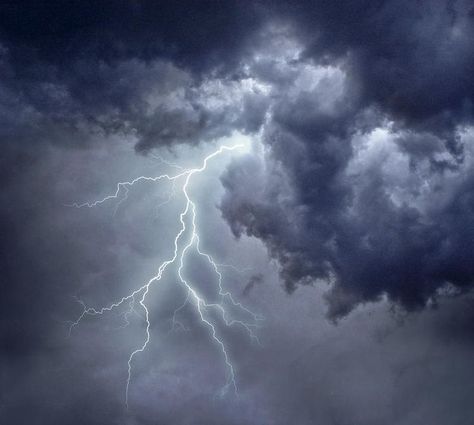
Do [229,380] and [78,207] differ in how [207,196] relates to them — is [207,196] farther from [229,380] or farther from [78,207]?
[229,380]

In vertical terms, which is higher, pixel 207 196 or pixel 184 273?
pixel 207 196

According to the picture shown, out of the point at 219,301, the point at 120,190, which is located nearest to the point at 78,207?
the point at 120,190

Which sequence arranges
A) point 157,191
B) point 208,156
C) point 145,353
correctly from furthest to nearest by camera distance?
1. point 145,353
2. point 157,191
3. point 208,156

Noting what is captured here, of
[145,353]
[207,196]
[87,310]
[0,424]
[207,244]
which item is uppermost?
[207,196]

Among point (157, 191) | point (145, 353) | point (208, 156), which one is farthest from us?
point (145, 353)

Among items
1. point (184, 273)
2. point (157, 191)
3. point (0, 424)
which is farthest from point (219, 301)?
point (0, 424)

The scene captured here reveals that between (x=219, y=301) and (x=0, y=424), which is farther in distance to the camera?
(x=0, y=424)

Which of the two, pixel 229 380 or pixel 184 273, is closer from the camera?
pixel 184 273

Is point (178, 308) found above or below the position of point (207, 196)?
below

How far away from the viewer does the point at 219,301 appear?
17.1 m

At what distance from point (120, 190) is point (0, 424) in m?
12.9

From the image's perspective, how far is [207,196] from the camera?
56.6 ft

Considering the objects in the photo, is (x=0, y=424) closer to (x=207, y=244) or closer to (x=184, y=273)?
(x=184, y=273)

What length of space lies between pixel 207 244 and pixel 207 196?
2.15 metres
